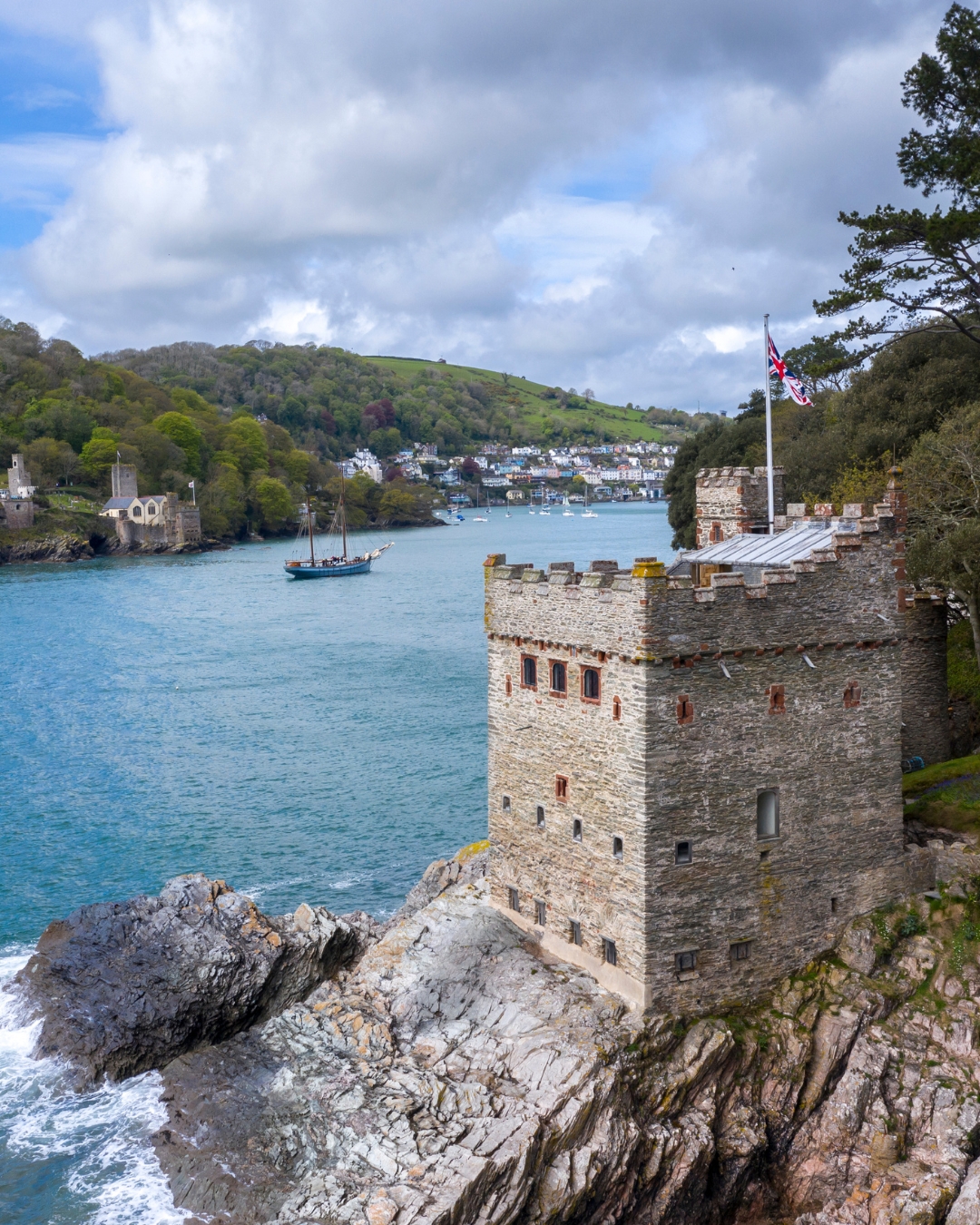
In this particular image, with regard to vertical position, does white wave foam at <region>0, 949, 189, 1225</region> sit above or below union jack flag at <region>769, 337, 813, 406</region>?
below

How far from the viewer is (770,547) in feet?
92.2

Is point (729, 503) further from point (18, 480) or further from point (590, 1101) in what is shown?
point (18, 480)

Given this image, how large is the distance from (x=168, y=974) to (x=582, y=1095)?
40.5ft

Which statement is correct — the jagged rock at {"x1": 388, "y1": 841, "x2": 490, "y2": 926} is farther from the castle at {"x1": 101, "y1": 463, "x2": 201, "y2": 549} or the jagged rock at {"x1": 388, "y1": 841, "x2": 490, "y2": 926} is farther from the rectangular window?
the castle at {"x1": 101, "y1": 463, "x2": 201, "y2": 549}

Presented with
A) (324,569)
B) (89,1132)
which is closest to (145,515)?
(324,569)

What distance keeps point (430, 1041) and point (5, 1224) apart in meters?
9.12

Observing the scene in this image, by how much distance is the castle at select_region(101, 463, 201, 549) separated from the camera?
171 meters

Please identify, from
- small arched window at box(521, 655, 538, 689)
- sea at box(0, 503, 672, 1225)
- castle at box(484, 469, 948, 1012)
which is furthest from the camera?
small arched window at box(521, 655, 538, 689)

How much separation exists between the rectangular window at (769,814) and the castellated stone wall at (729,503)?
995cm

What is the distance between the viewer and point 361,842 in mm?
44094

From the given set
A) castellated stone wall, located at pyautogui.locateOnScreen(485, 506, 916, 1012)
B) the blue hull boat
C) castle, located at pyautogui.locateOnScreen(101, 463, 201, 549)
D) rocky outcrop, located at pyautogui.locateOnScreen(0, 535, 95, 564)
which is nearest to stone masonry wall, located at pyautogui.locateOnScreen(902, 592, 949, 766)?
castellated stone wall, located at pyautogui.locateOnScreen(485, 506, 916, 1012)

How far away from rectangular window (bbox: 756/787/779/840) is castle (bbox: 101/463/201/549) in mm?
158475

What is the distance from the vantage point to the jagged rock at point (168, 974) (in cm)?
2766

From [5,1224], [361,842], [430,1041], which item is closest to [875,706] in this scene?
[430,1041]
